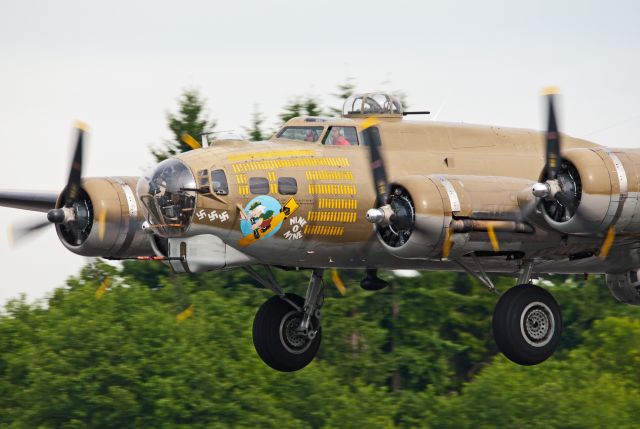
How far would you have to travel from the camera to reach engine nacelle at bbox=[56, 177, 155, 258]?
2477cm

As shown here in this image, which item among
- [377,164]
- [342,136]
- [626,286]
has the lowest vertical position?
[626,286]

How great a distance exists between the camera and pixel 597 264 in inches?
995

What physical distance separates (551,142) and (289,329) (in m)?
6.27

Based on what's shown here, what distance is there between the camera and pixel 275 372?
45.3 meters

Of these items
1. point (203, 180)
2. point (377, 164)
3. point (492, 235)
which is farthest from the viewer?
point (377, 164)

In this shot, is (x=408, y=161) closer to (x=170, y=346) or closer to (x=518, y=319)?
(x=518, y=319)

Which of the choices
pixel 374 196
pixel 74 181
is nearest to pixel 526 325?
pixel 374 196

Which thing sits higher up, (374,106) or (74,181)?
(374,106)

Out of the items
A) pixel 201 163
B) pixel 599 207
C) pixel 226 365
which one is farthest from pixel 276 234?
pixel 226 365

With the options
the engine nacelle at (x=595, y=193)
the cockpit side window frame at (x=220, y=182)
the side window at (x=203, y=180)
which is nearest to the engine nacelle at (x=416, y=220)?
the engine nacelle at (x=595, y=193)

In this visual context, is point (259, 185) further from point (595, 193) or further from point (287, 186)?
point (595, 193)

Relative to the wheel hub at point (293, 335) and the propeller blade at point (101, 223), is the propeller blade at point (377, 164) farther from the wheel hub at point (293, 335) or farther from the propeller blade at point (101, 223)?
the propeller blade at point (101, 223)

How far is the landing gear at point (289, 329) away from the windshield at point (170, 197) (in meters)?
3.37

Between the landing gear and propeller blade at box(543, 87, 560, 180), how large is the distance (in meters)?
5.27
